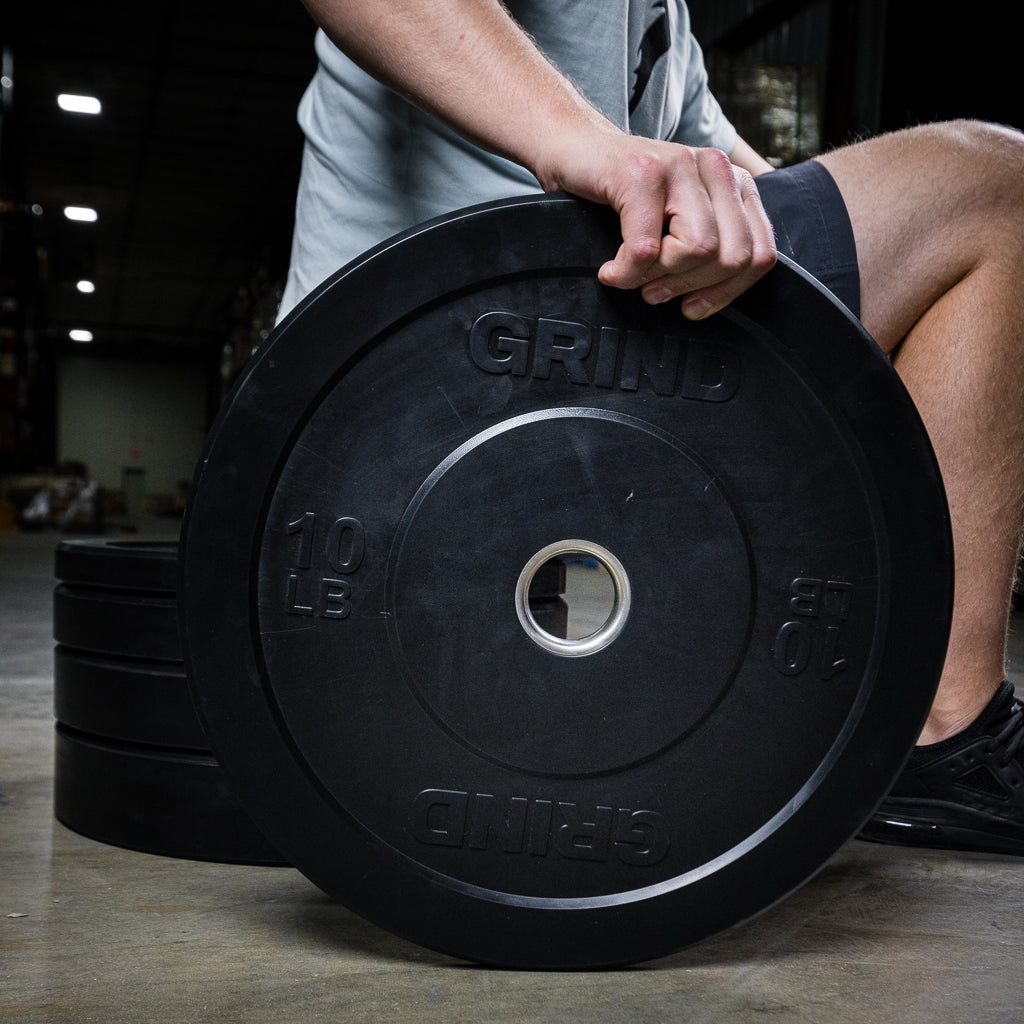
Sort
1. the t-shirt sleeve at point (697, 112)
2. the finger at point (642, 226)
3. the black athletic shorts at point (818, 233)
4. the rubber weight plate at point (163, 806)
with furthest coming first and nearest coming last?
1. the t-shirt sleeve at point (697, 112)
2. the rubber weight plate at point (163, 806)
3. the black athletic shorts at point (818, 233)
4. the finger at point (642, 226)

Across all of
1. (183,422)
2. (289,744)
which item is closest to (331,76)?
(289,744)

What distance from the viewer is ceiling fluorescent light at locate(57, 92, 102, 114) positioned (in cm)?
1142

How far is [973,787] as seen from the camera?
1232 millimetres

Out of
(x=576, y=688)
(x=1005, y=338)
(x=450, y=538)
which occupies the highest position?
(x=1005, y=338)

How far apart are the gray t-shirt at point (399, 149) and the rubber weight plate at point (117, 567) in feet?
1.05

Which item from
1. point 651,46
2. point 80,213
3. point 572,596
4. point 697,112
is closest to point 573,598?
point 572,596

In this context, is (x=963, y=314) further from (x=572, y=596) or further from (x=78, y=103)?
(x=78, y=103)

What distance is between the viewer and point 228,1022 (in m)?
0.78

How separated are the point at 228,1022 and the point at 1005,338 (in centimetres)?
96

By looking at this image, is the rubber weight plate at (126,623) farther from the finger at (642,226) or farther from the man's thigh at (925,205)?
the man's thigh at (925,205)

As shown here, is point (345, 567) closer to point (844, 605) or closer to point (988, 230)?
point (844, 605)

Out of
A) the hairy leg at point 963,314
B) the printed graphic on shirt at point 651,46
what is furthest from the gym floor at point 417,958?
the printed graphic on shirt at point 651,46

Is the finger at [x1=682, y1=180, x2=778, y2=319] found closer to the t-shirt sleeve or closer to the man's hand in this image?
the man's hand

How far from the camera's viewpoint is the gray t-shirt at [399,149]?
114cm
